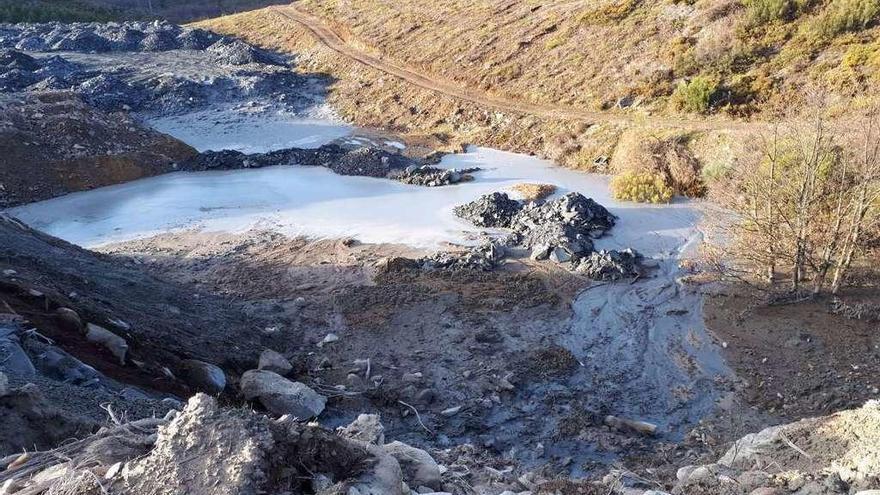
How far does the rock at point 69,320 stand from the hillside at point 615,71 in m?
15.5

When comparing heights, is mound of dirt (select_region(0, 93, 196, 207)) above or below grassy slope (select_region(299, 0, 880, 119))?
below

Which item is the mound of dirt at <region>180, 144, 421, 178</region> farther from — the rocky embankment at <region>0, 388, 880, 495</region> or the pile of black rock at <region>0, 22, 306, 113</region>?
the rocky embankment at <region>0, 388, 880, 495</region>

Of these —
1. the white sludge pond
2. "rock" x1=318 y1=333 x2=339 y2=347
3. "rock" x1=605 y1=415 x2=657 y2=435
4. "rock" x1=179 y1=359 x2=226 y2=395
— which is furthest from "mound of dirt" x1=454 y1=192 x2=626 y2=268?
"rock" x1=179 y1=359 x2=226 y2=395

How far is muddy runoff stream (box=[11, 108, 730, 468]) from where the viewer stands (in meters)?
11.3

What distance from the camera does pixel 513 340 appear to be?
12508mm

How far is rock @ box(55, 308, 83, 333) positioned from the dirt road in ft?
59.1

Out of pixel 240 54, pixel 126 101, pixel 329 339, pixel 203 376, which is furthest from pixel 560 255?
pixel 240 54

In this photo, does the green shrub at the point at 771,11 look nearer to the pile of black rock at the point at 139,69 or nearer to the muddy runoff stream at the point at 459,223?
the muddy runoff stream at the point at 459,223

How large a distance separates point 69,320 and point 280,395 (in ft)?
10.5


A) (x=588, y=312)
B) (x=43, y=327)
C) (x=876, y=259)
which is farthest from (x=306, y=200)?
(x=876, y=259)

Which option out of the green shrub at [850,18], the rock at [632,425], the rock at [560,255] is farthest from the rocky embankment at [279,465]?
the green shrub at [850,18]

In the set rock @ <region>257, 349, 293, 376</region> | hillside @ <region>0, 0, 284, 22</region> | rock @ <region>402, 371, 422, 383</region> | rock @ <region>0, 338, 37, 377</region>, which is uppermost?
hillside @ <region>0, 0, 284, 22</region>

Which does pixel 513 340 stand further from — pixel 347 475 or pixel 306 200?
pixel 306 200

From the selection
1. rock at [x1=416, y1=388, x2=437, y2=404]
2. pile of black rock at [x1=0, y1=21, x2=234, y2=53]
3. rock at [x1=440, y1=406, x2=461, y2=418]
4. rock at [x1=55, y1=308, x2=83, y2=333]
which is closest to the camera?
rock at [x1=55, y1=308, x2=83, y2=333]
